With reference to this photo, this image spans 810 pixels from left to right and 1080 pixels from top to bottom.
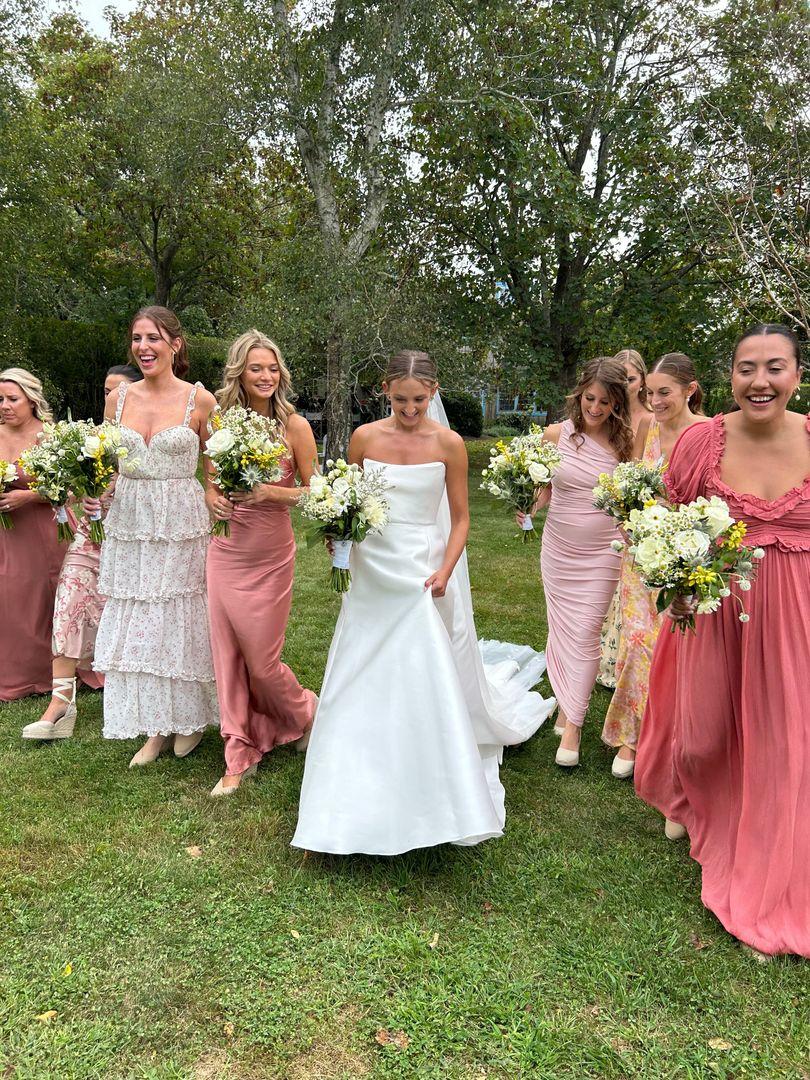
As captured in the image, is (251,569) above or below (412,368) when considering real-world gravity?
below

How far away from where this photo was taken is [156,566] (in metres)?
4.98

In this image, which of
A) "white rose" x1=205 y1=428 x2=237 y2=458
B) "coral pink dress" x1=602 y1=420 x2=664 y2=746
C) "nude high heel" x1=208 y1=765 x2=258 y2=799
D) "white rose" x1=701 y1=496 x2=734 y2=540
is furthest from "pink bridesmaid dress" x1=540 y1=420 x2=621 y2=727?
"white rose" x1=205 y1=428 x2=237 y2=458

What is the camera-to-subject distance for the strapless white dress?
375cm

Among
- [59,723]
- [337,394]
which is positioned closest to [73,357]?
[337,394]

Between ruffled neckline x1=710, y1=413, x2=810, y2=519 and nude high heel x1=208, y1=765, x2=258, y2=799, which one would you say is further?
nude high heel x1=208, y1=765, x2=258, y2=799

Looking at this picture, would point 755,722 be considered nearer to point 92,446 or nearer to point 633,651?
point 633,651

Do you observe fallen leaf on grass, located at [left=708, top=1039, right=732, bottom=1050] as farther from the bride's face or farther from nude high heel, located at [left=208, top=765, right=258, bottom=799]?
the bride's face

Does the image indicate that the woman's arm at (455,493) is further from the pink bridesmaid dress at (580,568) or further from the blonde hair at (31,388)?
the blonde hair at (31,388)

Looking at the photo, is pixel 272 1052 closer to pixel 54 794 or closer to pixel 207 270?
pixel 54 794

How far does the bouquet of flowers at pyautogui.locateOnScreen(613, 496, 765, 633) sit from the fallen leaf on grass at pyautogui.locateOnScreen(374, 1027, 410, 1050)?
204 centimetres

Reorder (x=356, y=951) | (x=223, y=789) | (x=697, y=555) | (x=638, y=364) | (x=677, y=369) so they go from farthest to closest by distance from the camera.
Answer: (x=638, y=364), (x=677, y=369), (x=223, y=789), (x=356, y=951), (x=697, y=555)

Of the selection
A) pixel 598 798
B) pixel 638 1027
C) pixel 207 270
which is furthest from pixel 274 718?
pixel 207 270

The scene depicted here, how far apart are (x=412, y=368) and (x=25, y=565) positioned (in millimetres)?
3846

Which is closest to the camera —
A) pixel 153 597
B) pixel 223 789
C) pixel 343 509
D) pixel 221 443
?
pixel 343 509
